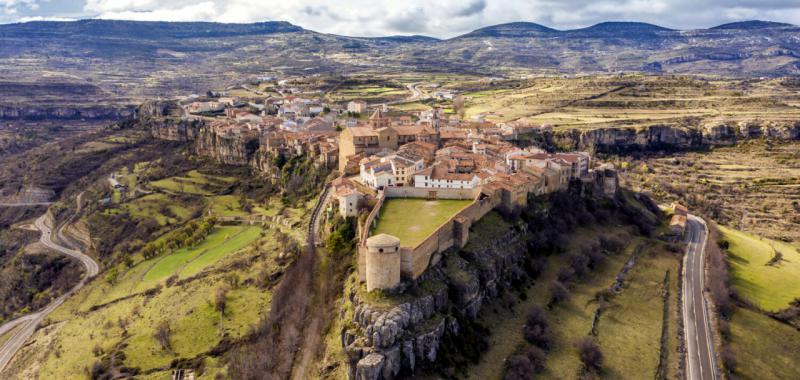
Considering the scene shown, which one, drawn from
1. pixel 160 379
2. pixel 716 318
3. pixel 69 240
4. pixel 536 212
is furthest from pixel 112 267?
pixel 716 318

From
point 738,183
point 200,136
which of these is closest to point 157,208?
point 200,136

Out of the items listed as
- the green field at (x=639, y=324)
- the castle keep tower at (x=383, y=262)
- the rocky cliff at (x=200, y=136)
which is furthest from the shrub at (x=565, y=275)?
the rocky cliff at (x=200, y=136)

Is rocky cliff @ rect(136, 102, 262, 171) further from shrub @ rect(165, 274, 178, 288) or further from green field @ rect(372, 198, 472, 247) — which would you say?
green field @ rect(372, 198, 472, 247)

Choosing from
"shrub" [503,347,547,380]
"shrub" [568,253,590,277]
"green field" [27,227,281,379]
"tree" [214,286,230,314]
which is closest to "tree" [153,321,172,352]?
"green field" [27,227,281,379]

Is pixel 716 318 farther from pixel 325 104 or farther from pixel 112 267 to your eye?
pixel 325 104

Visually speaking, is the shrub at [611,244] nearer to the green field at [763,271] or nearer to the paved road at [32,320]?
the green field at [763,271]

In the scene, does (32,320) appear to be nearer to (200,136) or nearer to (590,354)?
(200,136)

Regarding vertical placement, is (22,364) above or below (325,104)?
below

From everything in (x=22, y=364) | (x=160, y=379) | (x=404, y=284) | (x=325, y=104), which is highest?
(x=325, y=104)
